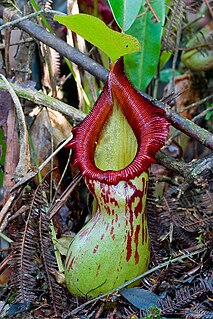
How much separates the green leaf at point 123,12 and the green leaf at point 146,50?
1.45ft

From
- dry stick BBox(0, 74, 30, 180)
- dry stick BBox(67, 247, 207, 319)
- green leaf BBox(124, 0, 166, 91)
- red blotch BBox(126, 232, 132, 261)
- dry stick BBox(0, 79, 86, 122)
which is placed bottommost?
dry stick BBox(67, 247, 207, 319)

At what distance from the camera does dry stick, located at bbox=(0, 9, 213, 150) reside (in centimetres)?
143

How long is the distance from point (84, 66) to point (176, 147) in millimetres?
683

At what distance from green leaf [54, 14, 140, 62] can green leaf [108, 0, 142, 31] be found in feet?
0.49

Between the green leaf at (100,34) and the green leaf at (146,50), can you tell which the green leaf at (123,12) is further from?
the green leaf at (146,50)

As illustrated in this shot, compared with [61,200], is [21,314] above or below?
below

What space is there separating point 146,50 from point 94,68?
16.2 inches

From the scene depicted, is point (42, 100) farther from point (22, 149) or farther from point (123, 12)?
point (123, 12)

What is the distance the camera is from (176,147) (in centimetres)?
205

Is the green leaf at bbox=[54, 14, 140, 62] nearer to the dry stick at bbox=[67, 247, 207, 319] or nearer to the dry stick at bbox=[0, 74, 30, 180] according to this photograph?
the dry stick at bbox=[0, 74, 30, 180]

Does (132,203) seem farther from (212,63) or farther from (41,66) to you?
(212,63)

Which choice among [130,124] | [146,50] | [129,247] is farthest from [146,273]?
[146,50]

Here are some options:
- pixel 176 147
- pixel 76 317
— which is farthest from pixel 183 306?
pixel 176 147

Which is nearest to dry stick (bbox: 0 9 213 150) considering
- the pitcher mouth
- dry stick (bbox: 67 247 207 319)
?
the pitcher mouth
